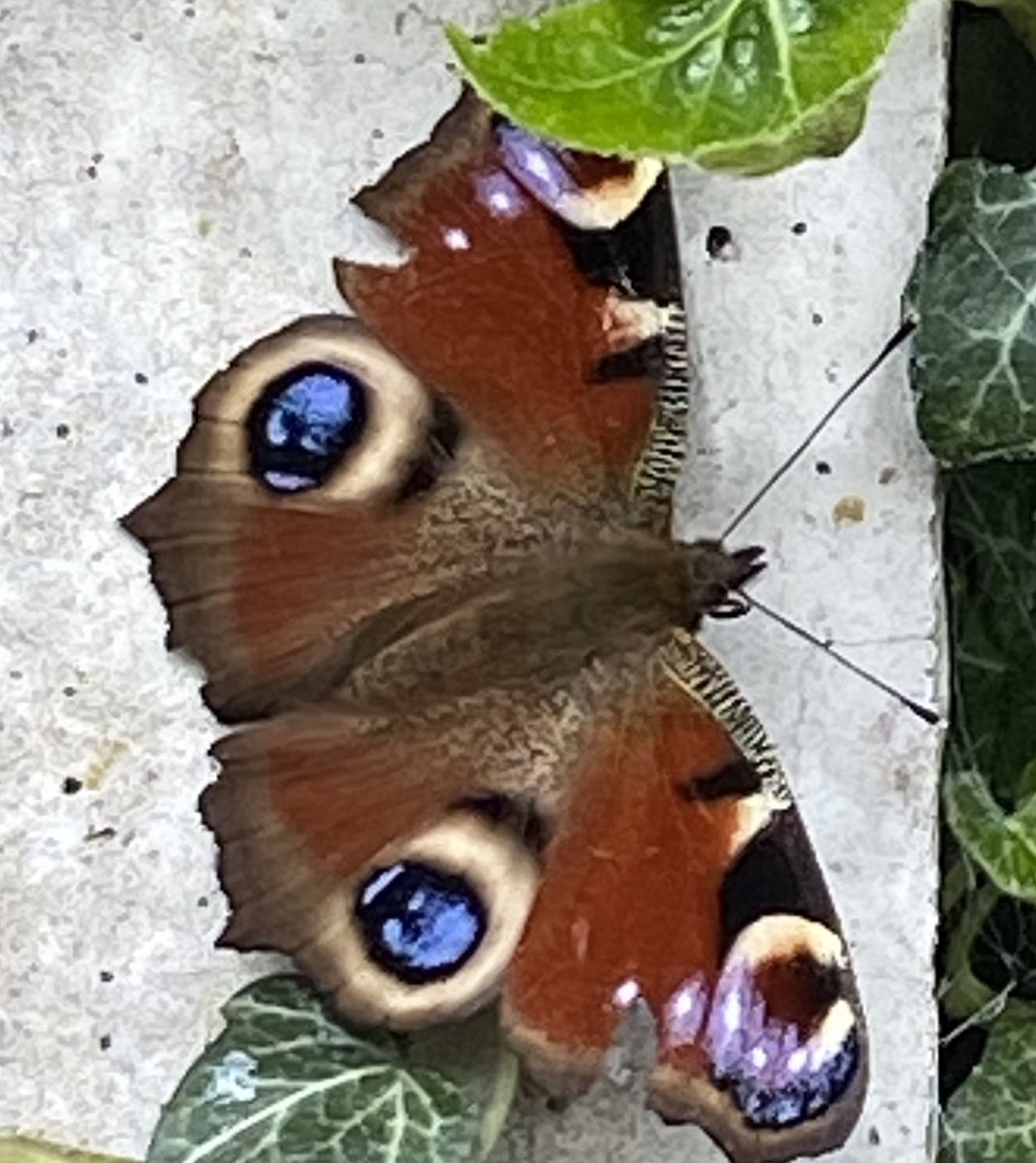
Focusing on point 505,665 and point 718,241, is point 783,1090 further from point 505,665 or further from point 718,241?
point 718,241

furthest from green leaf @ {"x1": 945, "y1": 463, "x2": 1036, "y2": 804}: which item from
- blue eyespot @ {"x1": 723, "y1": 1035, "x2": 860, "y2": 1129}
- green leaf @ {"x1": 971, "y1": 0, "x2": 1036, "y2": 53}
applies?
blue eyespot @ {"x1": 723, "y1": 1035, "x2": 860, "y2": 1129}

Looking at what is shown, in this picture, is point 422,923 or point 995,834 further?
point 995,834

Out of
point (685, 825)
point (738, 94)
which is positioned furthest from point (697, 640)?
point (738, 94)

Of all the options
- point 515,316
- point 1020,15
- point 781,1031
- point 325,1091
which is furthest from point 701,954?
point 1020,15

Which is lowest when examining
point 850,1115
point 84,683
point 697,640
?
point 850,1115

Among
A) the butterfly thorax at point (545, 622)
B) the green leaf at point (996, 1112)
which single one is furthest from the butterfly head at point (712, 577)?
the green leaf at point (996, 1112)

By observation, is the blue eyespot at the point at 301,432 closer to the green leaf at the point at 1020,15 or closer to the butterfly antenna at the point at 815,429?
the butterfly antenna at the point at 815,429

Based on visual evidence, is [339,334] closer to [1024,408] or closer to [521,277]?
[521,277]
